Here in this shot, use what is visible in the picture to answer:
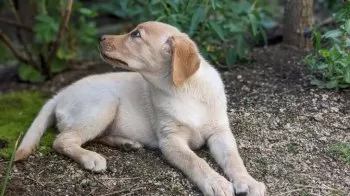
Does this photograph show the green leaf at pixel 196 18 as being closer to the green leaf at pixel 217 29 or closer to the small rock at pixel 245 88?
the green leaf at pixel 217 29

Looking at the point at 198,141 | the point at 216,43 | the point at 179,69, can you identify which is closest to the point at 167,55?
the point at 179,69

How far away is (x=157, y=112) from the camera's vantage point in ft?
12.5

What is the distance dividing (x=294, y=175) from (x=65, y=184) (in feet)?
3.99

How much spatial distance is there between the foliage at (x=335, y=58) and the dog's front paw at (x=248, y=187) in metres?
1.23

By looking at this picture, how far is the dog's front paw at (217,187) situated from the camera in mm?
3217

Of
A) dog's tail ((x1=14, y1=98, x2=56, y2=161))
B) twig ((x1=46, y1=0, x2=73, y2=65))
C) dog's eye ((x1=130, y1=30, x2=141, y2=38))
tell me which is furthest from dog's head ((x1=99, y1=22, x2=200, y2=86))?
twig ((x1=46, y1=0, x2=73, y2=65))

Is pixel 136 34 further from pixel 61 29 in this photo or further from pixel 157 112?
pixel 61 29

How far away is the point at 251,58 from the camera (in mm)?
5129

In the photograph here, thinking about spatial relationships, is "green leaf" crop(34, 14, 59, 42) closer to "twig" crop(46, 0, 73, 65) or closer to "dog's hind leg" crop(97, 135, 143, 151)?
"twig" crop(46, 0, 73, 65)

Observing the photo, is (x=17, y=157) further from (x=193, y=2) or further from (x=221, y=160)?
(x=193, y=2)

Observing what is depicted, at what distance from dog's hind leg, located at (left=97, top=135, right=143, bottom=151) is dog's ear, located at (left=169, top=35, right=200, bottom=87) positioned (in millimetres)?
557

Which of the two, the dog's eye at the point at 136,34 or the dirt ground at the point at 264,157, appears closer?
the dirt ground at the point at 264,157

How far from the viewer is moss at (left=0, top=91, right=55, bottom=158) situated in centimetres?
402

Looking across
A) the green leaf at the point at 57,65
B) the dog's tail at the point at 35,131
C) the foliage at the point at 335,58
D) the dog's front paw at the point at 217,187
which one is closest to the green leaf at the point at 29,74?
the green leaf at the point at 57,65
